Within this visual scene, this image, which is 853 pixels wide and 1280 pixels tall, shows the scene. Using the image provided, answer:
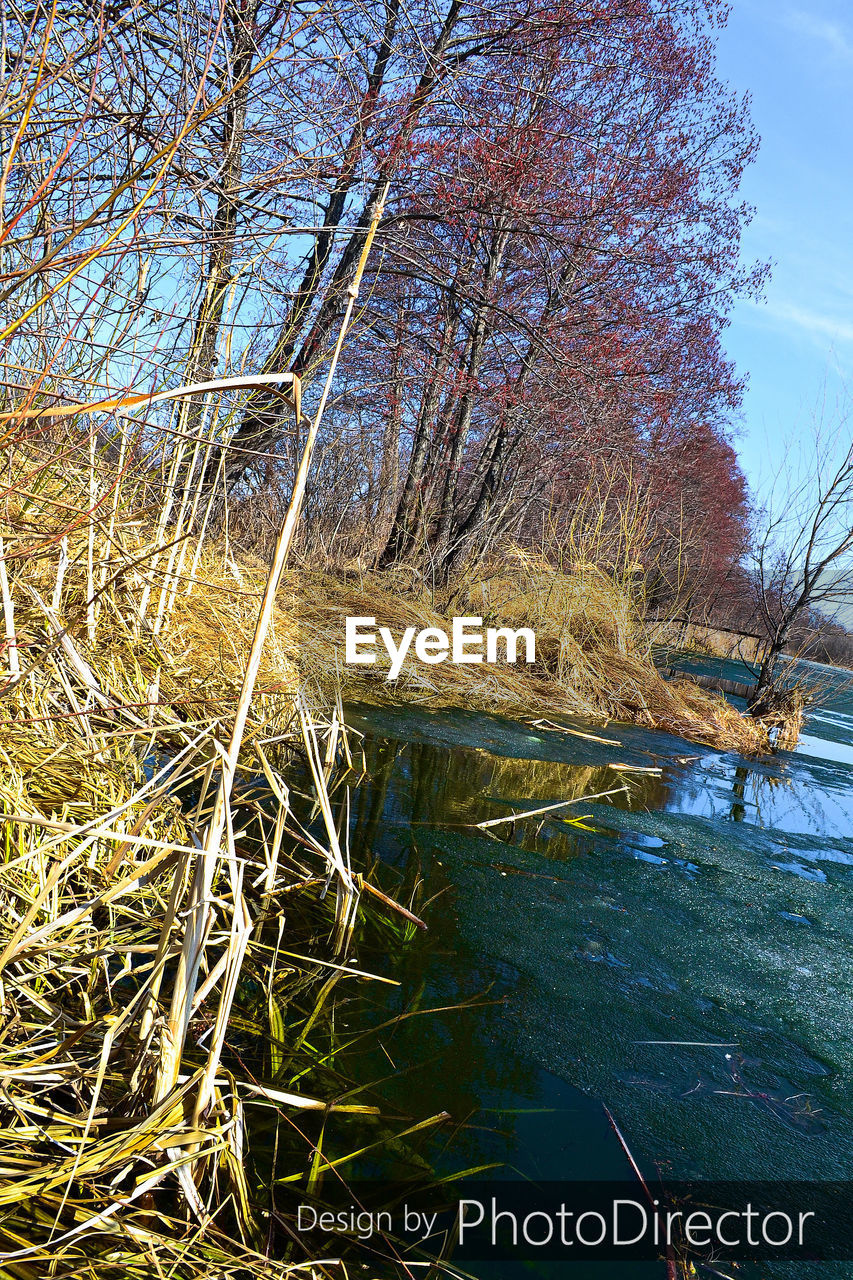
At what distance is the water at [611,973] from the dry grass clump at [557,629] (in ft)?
6.08

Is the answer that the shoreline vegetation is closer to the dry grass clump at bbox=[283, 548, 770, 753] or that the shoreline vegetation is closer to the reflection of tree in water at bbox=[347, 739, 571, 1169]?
the reflection of tree in water at bbox=[347, 739, 571, 1169]

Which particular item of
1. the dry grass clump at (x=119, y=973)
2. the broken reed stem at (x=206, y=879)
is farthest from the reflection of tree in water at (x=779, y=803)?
the broken reed stem at (x=206, y=879)

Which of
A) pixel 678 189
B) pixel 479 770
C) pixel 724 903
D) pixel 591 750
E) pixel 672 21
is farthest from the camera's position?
pixel 678 189

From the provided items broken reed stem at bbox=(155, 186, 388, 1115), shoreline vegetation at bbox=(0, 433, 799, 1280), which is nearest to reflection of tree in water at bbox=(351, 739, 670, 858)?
shoreline vegetation at bbox=(0, 433, 799, 1280)

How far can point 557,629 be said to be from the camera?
6.80 metres

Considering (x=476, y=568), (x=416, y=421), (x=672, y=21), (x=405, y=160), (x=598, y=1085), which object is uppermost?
(x=672, y=21)

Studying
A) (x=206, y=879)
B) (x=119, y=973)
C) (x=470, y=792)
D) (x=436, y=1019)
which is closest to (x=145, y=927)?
(x=119, y=973)

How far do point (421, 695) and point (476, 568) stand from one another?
1991 mm

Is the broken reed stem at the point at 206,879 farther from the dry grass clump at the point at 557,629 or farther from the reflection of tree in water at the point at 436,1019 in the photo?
the dry grass clump at the point at 557,629

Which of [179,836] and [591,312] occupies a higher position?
[591,312]

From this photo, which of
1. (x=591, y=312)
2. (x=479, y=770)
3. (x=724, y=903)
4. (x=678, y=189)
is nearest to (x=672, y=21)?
(x=678, y=189)

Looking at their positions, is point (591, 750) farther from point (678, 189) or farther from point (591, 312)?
point (678, 189)

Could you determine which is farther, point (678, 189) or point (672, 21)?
point (678, 189)

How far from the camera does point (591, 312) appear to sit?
8484 mm
